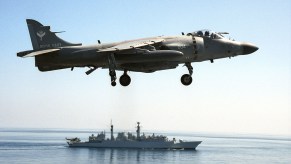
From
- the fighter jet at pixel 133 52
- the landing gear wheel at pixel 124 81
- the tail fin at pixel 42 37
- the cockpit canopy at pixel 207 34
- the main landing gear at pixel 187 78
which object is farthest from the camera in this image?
the cockpit canopy at pixel 207 34

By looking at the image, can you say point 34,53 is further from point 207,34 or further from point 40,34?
point 207,34

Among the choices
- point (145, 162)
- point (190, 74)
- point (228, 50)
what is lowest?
point (145, 162)

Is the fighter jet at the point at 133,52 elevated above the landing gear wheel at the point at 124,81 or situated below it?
above

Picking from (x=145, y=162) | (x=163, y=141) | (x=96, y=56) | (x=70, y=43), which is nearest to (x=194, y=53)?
(x=96, y=56)

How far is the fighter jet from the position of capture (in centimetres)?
2038

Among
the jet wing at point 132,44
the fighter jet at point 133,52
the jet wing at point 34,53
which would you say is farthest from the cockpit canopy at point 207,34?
the jet wing at point 34,53

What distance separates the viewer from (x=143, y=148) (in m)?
198

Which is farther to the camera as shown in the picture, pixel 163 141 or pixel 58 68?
pixel 163 141

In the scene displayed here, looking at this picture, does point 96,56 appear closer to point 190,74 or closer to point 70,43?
point 70,43

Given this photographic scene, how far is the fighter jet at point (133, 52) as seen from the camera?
66.8 feet

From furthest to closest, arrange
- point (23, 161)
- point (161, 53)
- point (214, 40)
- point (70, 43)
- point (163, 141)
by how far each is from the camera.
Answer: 1. point (163, 141)
2. point (23, 161)
3. point (214, 40)
4. point (70, 43)
5. point (161, 53)

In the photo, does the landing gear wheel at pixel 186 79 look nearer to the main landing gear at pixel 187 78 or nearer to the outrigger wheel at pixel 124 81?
the main landing gear at pixel 187 78

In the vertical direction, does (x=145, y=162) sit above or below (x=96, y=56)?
below

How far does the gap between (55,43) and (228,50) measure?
33.3 ft
